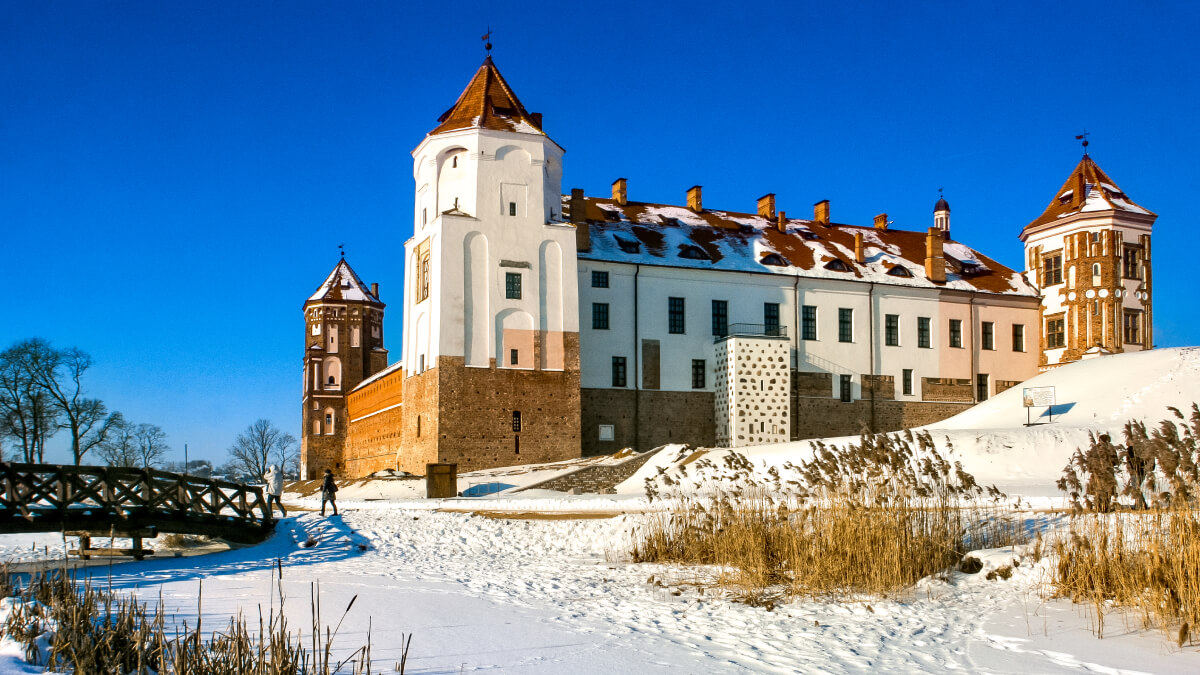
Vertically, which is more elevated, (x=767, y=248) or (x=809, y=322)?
(x=767, y=248)

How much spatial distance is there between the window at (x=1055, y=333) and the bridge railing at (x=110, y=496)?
39.5 meters

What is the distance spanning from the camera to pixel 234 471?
88375mm

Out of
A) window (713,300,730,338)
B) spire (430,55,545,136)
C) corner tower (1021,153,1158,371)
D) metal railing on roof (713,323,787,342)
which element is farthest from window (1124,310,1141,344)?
spire (430,55,545,136)

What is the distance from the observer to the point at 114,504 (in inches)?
630

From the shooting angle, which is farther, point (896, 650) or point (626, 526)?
point (626, 526)

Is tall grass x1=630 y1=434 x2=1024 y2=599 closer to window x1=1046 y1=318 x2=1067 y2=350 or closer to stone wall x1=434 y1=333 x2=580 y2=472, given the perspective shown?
stone wall x1=434 y1=333 x2=580 y2=472

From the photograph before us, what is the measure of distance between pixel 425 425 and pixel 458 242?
22.0 ft

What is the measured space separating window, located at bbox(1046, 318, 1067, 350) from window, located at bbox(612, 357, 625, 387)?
69.6 ft

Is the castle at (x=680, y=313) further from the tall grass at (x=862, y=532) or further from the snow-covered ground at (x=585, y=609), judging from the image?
the tall grass at (x=862, y=532)

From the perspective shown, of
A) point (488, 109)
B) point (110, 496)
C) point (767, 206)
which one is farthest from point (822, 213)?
point (110, 496)

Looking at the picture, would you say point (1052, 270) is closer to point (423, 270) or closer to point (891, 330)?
point (891, 330)

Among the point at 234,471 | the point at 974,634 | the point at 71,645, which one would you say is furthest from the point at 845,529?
the point at 234,471

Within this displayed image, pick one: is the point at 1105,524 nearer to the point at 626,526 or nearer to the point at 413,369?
the point at 626,526

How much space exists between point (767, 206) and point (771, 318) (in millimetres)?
8790
